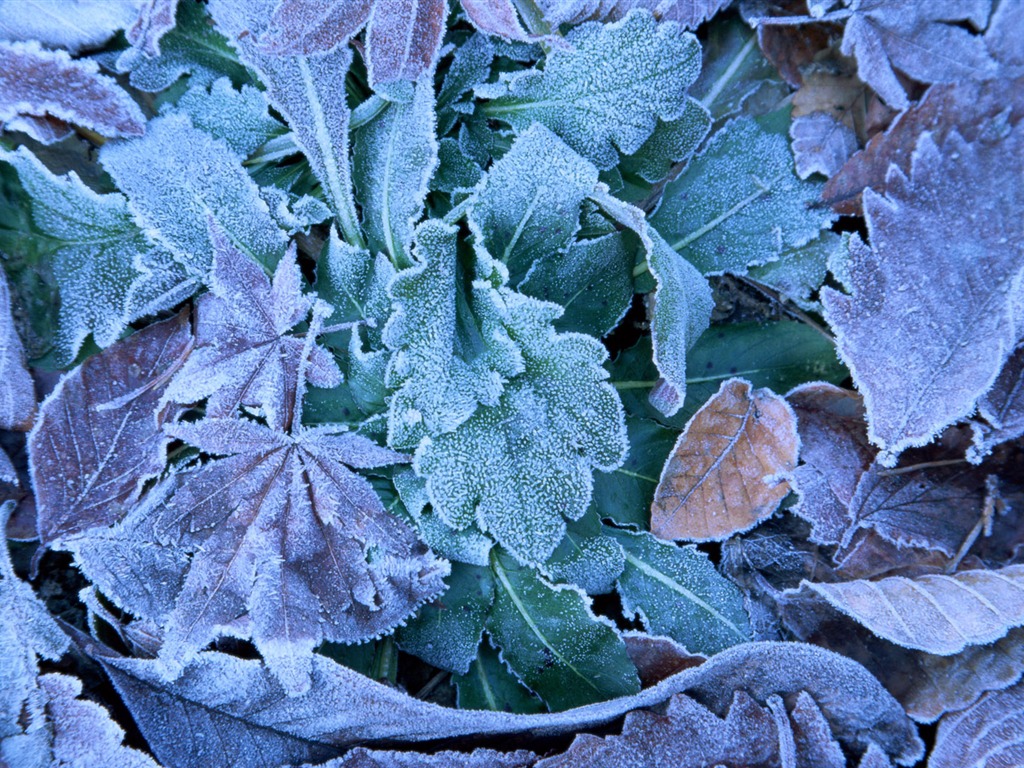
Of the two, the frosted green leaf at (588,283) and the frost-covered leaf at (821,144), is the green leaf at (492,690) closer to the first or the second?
the frosted green leaf at (588,283)

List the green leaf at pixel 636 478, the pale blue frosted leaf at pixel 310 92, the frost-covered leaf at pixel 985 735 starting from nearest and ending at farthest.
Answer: the frost-covered leaf at pixel 985 735 → the pale blue frosted leaf at pixel 310 92 → the green leaf at pixel 636 478

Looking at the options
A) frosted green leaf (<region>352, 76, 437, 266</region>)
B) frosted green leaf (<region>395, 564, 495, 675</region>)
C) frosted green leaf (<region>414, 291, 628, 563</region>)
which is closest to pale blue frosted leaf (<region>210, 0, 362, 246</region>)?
frosted green leaf (<region>352, 76, 437, 266</region>)

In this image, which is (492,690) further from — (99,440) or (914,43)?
(914,43)

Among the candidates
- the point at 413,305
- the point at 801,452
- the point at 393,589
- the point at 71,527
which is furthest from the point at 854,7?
the point at 71,527

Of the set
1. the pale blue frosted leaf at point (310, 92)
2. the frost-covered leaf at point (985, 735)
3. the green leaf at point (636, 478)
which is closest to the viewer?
the frost-covered leaf at point (985, 735)

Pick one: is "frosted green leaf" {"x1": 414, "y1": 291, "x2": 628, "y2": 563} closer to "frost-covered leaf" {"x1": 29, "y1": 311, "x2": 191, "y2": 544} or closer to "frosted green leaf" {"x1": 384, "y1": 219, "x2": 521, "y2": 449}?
"frosted green leaf" {"x1": 384, "y1": 219, "x2": 521, "y2": 449}

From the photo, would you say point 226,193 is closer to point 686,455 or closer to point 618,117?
point 618,117

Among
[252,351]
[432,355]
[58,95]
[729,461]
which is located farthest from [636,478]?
[58,95]

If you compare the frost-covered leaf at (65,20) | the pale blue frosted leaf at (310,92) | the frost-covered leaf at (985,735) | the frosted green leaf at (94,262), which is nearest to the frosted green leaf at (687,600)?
the frost-covered leaf at (985,735)

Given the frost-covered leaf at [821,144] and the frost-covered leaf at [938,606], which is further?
the frost-covered leaf at [821,144]
